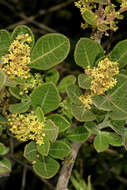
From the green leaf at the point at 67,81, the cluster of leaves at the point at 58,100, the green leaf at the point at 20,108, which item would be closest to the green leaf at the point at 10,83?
the cluster of leaves at the point at 58,100

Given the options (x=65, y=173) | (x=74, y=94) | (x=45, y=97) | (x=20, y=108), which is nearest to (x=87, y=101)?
(x=74, y=94)

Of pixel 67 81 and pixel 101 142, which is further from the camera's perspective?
pixel 67 81

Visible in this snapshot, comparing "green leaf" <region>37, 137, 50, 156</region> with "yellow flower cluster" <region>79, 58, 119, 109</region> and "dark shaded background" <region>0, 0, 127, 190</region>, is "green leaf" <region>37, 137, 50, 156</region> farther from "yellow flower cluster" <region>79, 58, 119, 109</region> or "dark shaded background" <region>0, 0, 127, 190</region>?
"dark shaded background" <region>0, 0, 127, 190</region>

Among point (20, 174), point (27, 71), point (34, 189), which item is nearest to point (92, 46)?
point (27, 71)

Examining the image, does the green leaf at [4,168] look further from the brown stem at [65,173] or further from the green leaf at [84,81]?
the green leaf at [84,81]

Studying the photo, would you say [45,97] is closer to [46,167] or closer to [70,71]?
[46,167]

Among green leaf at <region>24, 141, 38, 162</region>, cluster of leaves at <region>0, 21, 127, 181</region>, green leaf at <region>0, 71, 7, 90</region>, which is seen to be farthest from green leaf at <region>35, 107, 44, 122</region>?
green leaf at <region>0, 71, 7, 90</region>
